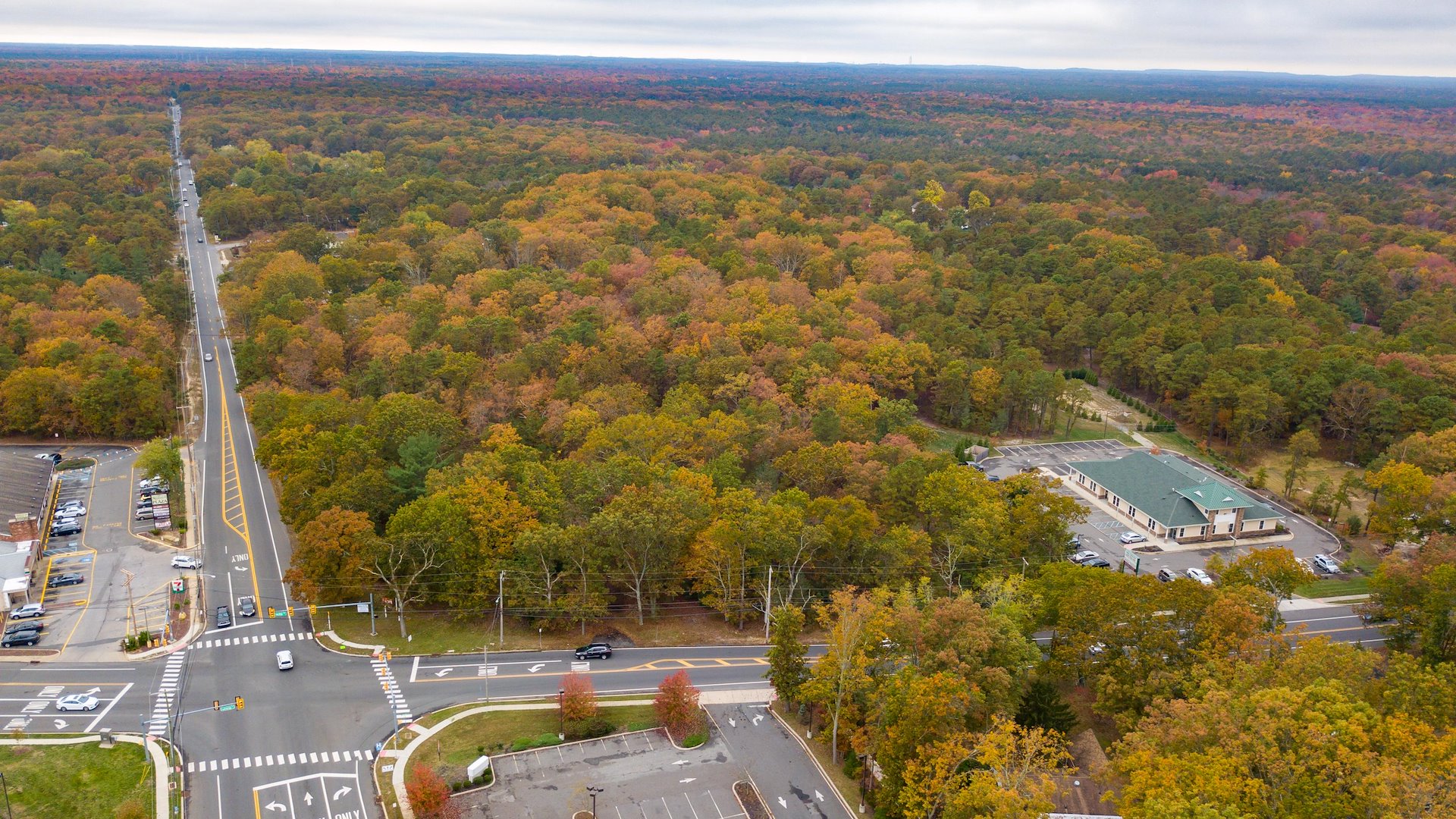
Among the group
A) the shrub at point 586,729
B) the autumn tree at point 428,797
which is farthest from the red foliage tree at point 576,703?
the autumn tree at point 428,797

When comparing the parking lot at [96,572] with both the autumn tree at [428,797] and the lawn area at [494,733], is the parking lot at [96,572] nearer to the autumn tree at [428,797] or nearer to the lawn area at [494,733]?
the lawn area at [494,733]

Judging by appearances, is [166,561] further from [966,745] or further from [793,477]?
[966,745]

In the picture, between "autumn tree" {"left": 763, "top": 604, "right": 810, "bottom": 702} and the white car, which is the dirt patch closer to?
"autumn tree" {"left": 763, "top": 604, "right": 810, "bottom": 702}

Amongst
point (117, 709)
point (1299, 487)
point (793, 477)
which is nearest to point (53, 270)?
point (117, 709)

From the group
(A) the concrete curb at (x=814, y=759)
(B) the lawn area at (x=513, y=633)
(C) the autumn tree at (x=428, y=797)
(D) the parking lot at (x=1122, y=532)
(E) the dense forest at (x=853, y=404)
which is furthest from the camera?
(D) the parking lot at (x=1122, y=532)

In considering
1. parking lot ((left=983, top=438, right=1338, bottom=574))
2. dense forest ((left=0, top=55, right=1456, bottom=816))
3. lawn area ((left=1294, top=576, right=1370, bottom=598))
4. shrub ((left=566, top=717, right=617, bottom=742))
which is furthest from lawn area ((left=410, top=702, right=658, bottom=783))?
lawn area ((left=1294, top=576, right=1370, bottom=598))

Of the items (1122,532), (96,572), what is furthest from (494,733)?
(1122,532)
